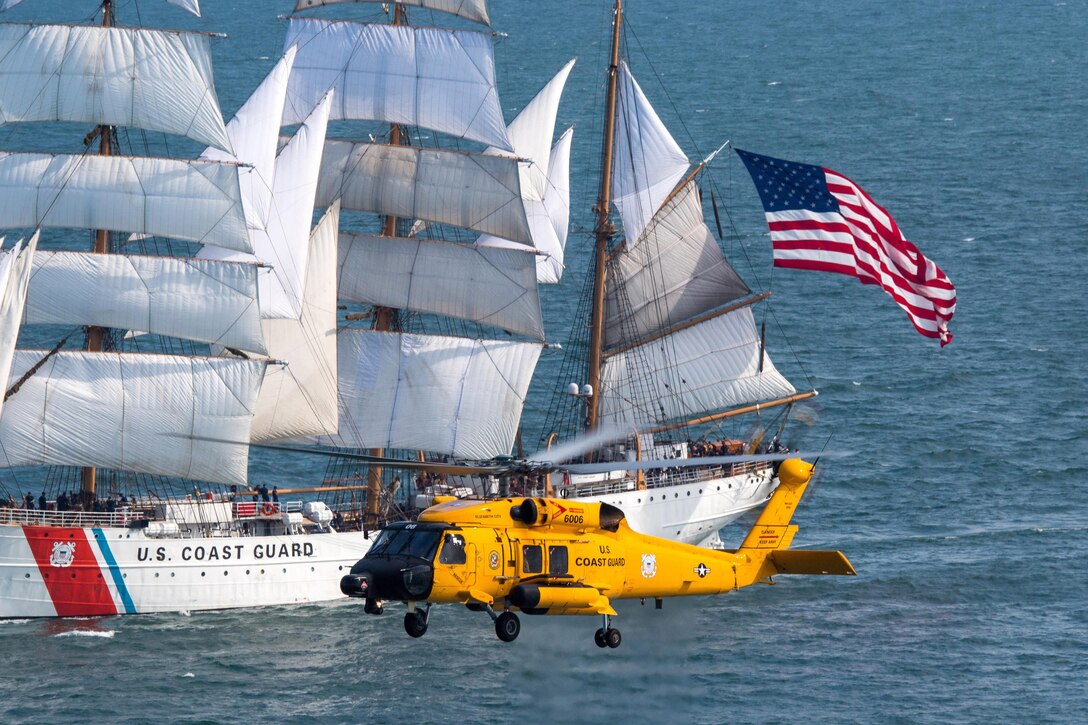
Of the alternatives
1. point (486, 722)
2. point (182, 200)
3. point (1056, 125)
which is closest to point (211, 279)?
point (182, 200)

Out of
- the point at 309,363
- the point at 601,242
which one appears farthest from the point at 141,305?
the point at 601,242

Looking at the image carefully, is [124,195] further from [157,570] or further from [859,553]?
[859,553]

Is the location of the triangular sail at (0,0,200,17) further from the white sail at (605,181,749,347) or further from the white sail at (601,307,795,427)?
the white sail at (601,307,795,427)

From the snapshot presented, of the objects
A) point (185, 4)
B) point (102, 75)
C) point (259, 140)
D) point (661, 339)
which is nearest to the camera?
point (185, 4)

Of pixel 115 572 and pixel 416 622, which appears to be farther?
pixel 115 572

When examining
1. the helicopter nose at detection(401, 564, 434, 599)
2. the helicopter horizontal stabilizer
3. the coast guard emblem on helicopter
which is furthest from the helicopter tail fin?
the coast guard emblem on helicopter

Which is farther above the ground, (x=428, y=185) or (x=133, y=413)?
(x=428, y=185)

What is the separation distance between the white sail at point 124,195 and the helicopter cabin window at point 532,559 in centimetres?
2657

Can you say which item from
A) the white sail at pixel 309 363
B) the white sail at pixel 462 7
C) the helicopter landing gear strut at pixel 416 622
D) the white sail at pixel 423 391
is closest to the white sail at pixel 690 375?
the white sail at pixel 423 391

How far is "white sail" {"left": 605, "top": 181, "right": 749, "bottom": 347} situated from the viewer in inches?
3260

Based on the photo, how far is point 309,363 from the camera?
78.8 meters

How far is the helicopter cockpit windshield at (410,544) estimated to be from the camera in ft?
162

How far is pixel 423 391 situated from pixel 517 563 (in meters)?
30.8

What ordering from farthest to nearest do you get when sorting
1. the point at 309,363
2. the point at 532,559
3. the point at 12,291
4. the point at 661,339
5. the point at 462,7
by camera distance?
the point at 661,339
the point at 462,7
the point at 309,363
the point at 12,291
the point at 532,559
